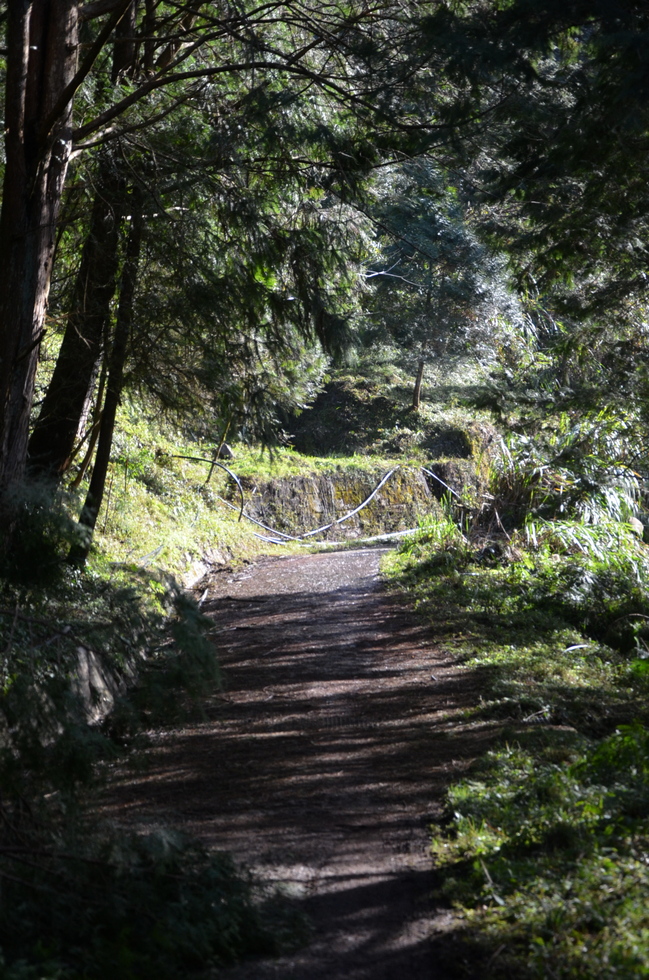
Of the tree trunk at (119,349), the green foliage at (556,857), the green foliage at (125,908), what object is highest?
the tree trunk at (119,349)

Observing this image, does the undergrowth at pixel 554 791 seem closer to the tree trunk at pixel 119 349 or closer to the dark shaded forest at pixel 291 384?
the dark shaded forest at pixel 291 384

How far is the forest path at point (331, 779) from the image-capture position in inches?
141

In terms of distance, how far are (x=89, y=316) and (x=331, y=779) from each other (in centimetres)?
532

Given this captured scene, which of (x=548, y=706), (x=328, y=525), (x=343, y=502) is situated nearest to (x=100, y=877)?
(x=548, y=706)

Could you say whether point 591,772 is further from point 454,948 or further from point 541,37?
point 541,37

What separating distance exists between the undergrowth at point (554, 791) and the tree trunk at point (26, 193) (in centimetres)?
400

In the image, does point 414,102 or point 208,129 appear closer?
point 414,102

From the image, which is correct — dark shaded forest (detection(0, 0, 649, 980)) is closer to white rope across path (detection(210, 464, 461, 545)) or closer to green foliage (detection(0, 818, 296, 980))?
green foliage (detection(0, 818, 296, 980))

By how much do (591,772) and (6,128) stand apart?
6032 mm

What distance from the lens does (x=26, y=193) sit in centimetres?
668

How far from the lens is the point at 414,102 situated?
7.71 meters

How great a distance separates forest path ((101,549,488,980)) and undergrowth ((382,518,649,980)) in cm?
21

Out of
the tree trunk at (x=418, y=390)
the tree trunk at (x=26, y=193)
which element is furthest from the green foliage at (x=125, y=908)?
the tree trunk at (x=418, y=390)

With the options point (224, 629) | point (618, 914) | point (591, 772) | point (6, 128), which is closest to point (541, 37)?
point (6, 128)
